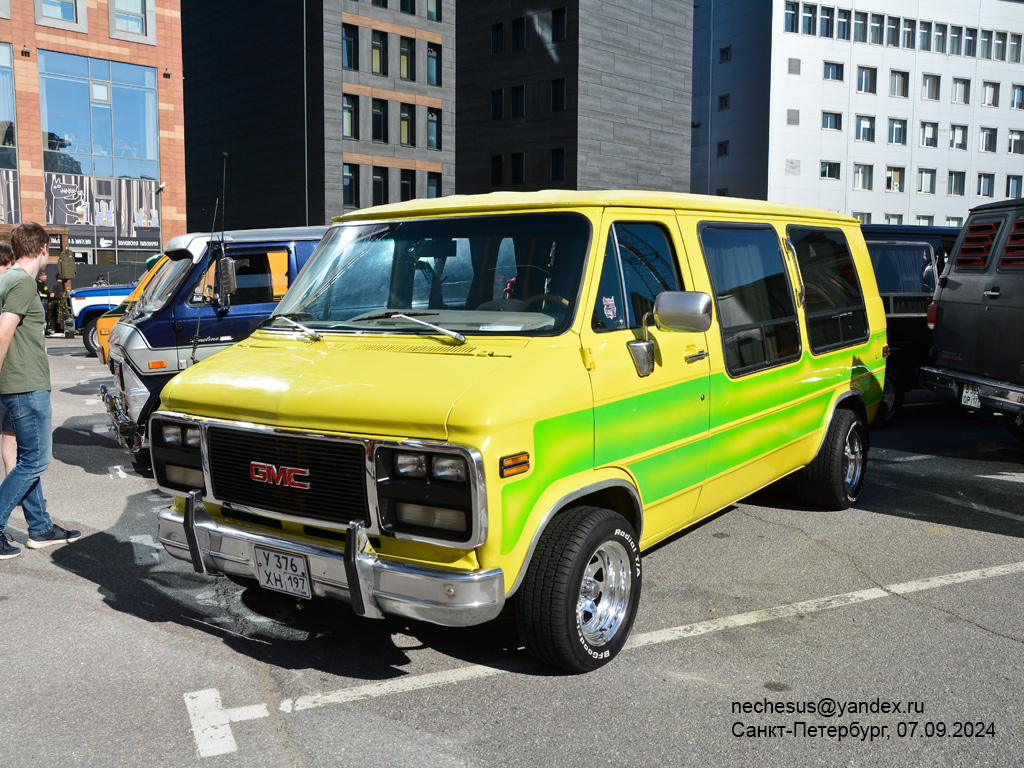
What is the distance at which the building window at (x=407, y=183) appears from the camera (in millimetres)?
52531

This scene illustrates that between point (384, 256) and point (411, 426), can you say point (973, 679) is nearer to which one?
point (411, 426)

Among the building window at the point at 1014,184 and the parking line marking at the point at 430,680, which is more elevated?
the building window at the point at 1014,184

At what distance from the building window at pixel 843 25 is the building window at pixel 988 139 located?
13.3 m

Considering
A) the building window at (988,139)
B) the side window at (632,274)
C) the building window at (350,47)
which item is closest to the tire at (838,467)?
the side window at (632,274)

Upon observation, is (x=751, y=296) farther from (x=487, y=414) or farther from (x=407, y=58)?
(x=407, y=58)

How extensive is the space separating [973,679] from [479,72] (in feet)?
175

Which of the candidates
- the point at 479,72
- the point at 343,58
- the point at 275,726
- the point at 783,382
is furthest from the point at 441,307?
the point at 479,72

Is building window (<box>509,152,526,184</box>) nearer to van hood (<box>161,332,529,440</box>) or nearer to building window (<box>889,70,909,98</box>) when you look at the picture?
building window (<box>889,70,909,98</box>)

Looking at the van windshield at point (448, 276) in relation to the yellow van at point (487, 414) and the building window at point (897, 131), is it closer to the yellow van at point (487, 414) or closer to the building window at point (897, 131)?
the yellow van at point (487, 414)

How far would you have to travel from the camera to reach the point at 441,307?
4559mm

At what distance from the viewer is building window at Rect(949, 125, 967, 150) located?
62656 millimetres

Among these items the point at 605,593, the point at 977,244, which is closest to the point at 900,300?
the point at 977,244

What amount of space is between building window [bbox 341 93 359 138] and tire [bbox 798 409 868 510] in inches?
1829

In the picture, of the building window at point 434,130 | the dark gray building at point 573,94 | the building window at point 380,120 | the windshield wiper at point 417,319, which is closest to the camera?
the windshield wiper at point 417,319
